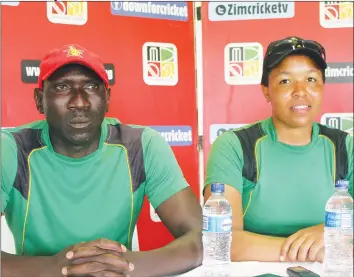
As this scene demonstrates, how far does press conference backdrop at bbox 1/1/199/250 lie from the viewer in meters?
2.11

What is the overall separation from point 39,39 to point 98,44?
271 mm

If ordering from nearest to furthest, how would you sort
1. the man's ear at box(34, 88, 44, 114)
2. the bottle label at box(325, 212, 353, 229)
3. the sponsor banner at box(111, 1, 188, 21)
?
the bottle label at box(325, 212, 353, 229)
the man's ear at box(34, 88, 44, 114)
the sponsor banner at box(111, 1, 188, 21)

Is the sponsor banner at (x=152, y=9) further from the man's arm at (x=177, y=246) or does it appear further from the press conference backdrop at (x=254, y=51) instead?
the man's arm at (x=177, y=246)

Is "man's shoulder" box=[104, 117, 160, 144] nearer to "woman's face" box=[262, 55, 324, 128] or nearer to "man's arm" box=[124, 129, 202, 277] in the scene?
"man's arm" box=[124, 129, 202, 277]

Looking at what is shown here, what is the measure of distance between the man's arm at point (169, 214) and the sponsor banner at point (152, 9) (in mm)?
892

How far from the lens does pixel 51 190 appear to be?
1.53 metres

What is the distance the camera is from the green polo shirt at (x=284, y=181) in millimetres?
1657

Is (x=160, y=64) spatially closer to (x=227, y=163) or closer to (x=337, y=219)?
(x=227, y=163)

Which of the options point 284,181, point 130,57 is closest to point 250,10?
point 130,57

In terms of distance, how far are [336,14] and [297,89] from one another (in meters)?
0.94

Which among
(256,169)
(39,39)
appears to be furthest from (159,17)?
(256,169)

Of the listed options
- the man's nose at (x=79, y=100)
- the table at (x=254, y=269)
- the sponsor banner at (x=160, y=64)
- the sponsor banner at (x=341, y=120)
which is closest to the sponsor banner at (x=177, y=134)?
the sponsor banner at (x=160, y=64)

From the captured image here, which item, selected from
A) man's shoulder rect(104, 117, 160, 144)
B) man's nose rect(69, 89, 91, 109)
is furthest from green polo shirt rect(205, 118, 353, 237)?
man's nose rect(69, 89, 91, 109)

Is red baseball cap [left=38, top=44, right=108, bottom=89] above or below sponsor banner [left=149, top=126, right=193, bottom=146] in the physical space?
above
